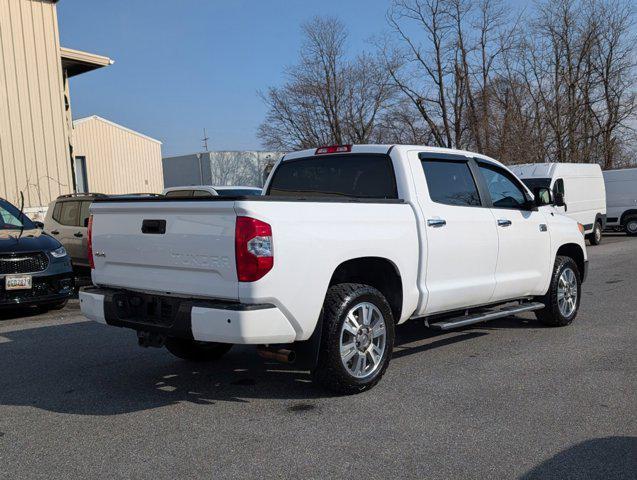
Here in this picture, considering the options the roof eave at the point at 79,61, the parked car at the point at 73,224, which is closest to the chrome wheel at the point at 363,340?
the parked car at the point at 73,224

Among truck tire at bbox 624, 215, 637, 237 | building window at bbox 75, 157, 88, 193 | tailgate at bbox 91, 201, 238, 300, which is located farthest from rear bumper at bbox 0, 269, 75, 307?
truck tire at bbox 624, 215, 637, 237

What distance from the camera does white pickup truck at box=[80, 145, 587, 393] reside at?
168 inches

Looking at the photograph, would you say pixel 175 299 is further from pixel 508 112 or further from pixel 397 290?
pixel 508 112

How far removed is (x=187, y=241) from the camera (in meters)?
4.48

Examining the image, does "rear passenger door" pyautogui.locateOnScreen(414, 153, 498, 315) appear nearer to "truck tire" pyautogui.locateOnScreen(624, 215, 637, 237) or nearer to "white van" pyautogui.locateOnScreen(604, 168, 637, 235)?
"white van" pyautogui.locateOnScreen(604, 168, 637, 235)

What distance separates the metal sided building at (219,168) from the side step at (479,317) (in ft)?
96.4

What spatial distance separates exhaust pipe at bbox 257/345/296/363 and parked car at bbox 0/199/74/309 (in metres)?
5.13

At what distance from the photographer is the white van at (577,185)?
17375mm

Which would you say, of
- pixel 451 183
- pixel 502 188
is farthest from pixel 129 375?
pixel 502 188

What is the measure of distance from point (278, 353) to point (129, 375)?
5.67ft

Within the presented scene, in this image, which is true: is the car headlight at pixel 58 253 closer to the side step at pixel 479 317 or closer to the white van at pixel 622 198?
the side step at pixel 479 317

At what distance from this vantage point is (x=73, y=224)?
1203cm

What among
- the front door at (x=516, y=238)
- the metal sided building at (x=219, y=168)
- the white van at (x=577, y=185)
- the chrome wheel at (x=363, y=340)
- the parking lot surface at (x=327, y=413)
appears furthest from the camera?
the metal sided building at (x=219, y=168)

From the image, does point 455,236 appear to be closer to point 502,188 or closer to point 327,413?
point 502,188
